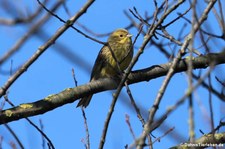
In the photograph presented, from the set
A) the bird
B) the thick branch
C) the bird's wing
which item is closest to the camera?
the thick branch

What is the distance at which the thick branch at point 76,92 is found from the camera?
4715 mm

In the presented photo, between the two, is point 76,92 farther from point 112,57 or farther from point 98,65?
point 98,65

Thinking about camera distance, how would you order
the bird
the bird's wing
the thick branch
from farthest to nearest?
the bird's wing < the bird < the thick branch

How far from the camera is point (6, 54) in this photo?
2.10 m

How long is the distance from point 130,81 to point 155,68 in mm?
299

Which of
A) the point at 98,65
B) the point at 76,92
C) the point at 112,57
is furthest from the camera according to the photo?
the point at 98,65

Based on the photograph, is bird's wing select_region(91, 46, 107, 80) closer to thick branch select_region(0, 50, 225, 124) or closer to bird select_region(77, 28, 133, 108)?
bird select_region(77, 28, 133, 108)

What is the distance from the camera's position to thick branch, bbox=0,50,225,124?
186 inches

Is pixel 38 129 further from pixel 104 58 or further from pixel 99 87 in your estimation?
pixel 104 58

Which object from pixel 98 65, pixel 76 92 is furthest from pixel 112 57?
Answer: pixel 76 92

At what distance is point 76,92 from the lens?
5039 millimetres

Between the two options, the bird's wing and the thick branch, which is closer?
the thick branch

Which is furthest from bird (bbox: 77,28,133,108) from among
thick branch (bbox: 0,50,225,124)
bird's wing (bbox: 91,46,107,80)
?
thick branch (bbox: 0,50,225,124)

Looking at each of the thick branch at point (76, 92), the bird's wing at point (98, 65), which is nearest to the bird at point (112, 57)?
the bird's wing at point (98, 65)
